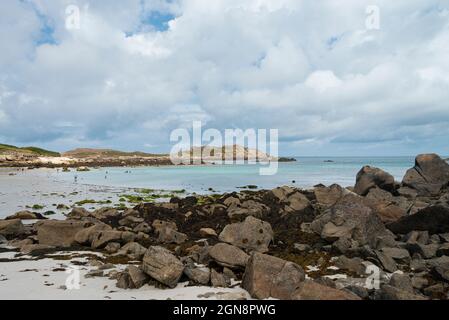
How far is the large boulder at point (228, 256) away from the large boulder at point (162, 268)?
44.1 inches

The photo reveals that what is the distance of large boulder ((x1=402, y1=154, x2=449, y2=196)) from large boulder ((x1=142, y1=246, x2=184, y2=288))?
20.9 metres

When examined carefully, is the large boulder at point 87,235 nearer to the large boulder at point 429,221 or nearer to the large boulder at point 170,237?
the large boulder at point 170,237

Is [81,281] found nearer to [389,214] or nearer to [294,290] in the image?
[294,290]

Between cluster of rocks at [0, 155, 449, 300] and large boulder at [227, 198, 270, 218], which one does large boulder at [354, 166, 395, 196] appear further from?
large boulder at [227, 198, 270, 218]

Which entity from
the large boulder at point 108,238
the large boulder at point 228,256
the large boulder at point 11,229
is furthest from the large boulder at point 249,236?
the large boulder at point 11,229

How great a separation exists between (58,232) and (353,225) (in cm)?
920

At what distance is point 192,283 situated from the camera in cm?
→ 795

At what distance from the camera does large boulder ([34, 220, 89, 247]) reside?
11906 mm

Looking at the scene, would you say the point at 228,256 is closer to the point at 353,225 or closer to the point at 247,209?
the point at 353,225

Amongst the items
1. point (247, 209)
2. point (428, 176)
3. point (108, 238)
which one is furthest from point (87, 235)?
point (428, 176)

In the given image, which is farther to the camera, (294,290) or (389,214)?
(389,214)
